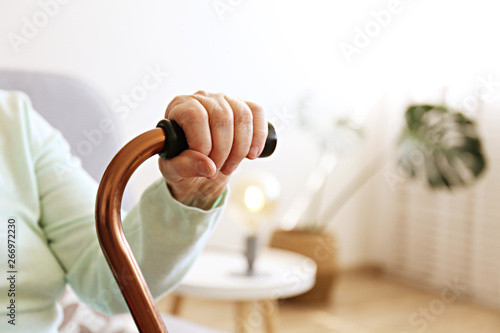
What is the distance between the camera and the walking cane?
39 cm

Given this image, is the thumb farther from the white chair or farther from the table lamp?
the table lamp

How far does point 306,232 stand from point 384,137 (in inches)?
28.0

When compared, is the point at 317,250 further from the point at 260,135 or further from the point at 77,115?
the point at 260,135

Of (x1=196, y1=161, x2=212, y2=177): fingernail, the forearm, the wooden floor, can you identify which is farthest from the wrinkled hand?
the wooden floor

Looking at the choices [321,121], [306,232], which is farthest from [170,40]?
[306,232]

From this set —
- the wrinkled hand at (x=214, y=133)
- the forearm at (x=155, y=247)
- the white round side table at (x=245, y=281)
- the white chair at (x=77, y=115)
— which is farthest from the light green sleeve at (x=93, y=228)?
the white round side table at (x=245, y=281)

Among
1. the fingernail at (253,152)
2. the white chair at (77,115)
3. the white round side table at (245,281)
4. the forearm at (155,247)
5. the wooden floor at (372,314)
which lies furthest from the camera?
the wooden floor at (372,314)

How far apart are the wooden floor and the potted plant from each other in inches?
4.0

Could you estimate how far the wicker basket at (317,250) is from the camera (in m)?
2.31

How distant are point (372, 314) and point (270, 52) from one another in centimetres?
106

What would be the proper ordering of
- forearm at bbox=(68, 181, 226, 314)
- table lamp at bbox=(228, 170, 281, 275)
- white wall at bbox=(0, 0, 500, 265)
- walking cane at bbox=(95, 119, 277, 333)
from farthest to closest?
white wall at bbox=(0, 0, 500, 265) → table lamp at bbox=(228, 170, 281, 275) → forearm at bbox=(68, 181, 226, 314) → walking cane at bbox=(95, 119, 277, 333)

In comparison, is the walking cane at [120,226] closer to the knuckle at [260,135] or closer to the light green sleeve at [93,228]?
the knuckle at [260,135]

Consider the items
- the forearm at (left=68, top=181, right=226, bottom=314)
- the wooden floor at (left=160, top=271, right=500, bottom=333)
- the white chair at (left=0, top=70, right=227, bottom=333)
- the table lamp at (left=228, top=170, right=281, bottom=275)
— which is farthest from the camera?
the wooden floor at (left=160, top=271, right=500, bottom=333)

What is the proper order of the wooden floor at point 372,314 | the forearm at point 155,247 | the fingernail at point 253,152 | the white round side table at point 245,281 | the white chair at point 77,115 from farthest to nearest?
the wooden floor at point 372,314 → the white round side table at point 245,281 → the white chair at point 77,115 → the forearm at point 155,247 → the fingernail at point 253,152
